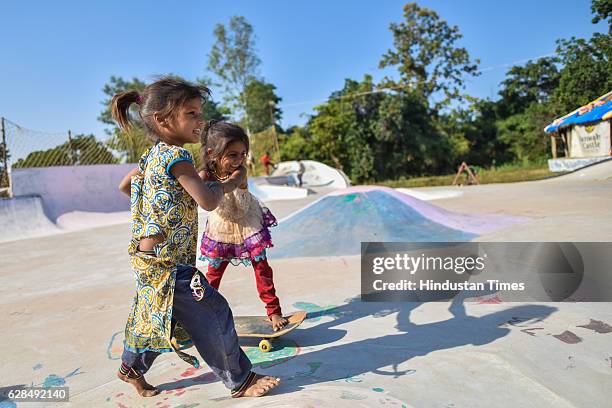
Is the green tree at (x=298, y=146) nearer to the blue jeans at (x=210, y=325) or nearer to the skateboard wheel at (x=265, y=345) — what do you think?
the skateboard wheel at (x=265, y=345)

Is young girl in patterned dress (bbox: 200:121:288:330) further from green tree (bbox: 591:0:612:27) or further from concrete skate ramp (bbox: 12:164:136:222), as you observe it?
concrete skate ramp (bbox: 12:164:136:222)

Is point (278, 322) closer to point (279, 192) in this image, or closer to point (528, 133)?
point (279, 192)

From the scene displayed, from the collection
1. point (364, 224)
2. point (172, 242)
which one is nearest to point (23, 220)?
point (364, 224)

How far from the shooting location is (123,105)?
1977 millimetres

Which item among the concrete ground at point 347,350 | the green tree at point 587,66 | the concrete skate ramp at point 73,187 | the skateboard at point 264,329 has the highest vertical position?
the green tree at point 587,66

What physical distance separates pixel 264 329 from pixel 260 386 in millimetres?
659

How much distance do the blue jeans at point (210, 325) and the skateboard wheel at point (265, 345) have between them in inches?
23.2

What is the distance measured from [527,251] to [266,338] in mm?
3063

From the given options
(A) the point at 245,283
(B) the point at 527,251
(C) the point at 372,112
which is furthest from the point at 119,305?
(C) the point at 372,112

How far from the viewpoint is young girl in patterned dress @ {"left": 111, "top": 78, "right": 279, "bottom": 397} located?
6.05 ft

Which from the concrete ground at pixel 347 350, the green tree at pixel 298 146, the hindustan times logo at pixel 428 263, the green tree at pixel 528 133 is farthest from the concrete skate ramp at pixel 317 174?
the concrete ground at pixel 347 350

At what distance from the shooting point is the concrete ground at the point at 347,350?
195 centimetres

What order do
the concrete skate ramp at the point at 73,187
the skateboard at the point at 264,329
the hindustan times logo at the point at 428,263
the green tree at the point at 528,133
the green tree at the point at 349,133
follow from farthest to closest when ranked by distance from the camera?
the green tree at the point at 349,133 → the green tree at the point at 528,133 → the concrete skate ramp at the point at 73,187 → the hindustan times logo at the point at 428,263 → the skateboard at the point at 264,329

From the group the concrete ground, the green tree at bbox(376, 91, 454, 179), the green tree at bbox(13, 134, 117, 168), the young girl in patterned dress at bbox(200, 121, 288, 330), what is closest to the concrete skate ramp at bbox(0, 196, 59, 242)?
the green tree at bbox(13, 134, 117, 168)
